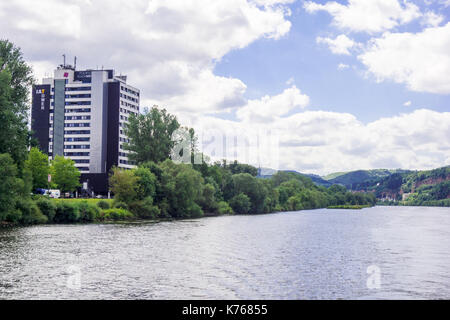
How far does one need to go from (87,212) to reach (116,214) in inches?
270

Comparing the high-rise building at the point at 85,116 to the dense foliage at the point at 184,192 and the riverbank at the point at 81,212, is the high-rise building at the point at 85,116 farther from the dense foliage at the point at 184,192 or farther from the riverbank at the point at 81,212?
the riverbank at the point at 81,212

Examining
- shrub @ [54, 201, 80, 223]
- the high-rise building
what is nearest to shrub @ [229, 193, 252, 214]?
shrub @ [54, 201, 80, 223]

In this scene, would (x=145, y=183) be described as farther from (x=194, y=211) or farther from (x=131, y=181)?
(x=194, y=211)

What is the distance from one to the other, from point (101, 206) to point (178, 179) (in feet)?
67.7

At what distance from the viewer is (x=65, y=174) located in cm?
13300

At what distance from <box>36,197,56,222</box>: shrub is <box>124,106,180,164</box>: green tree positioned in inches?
1678

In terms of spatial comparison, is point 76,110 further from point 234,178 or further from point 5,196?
point 5,196

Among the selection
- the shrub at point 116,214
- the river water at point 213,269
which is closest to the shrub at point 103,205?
the shrub at point 116,214

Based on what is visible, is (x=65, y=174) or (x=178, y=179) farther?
(x=65, y=174)

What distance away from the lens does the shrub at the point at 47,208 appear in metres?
63.8

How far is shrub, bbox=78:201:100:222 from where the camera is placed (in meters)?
68.9

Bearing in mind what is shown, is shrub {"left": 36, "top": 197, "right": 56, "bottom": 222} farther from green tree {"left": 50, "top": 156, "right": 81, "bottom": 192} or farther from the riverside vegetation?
green tree {"left": 50, "top": 156, "right": 81, "bottom": 192}
